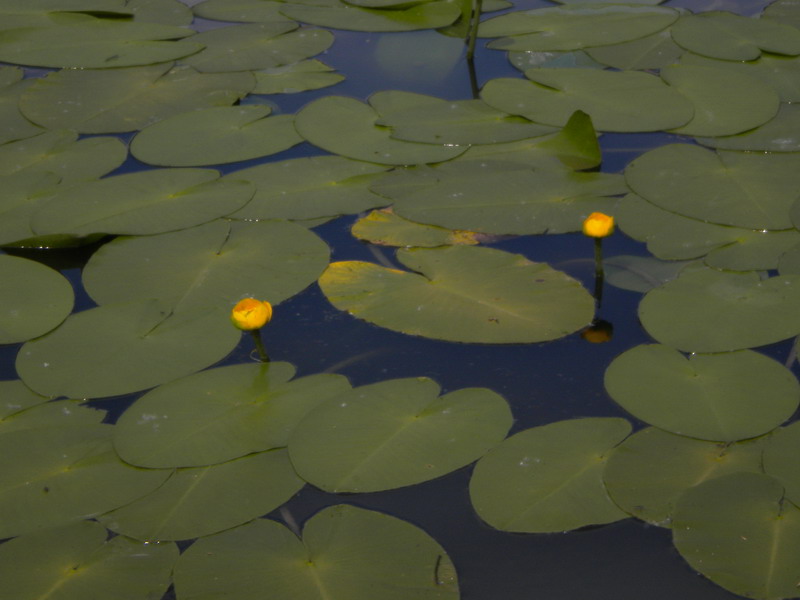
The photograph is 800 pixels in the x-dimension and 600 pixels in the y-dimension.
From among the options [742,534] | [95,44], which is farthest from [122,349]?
[95,44]

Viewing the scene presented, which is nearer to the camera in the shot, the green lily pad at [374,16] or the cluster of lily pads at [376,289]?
the cluster of lily pads at [376,289]

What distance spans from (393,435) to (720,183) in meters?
1.03

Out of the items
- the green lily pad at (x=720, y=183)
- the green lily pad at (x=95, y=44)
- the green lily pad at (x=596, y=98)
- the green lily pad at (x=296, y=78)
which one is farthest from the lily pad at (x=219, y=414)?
the green lily pad at (x=95, y=44)

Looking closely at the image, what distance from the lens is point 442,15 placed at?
117 inches

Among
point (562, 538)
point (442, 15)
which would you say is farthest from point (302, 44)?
point (562, 538)

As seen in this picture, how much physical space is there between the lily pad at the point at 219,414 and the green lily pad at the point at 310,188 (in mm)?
526

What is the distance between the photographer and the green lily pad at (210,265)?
1.82m

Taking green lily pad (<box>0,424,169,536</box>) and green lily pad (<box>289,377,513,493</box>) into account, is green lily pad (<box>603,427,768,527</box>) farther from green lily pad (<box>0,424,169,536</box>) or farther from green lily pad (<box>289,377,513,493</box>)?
green lily pad (<box>0,424,169,536</box>)

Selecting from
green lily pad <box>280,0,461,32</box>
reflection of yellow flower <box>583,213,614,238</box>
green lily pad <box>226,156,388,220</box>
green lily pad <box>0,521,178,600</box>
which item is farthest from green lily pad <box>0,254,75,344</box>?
green lily pad <box>280,0,461,32</box>

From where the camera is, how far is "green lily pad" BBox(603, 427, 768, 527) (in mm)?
1320

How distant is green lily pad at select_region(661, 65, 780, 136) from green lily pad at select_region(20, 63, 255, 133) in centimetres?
122

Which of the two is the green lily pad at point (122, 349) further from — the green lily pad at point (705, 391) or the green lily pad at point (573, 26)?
the green lily pad at point (573, 26)

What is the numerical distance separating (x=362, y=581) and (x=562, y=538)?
0.30 meters

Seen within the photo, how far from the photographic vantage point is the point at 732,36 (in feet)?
8.73
